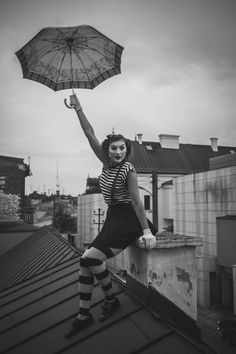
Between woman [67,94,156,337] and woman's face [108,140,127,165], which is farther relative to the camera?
woman's face [108,140,127,165]

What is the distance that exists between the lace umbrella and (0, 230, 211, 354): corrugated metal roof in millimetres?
2954

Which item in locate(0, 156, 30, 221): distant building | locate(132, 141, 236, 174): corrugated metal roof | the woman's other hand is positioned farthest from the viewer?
locate(0, 156, 30, 221): distant building

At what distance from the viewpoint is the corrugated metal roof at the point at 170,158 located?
32375 mm

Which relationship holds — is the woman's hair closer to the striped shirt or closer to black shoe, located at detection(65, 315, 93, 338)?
the striped shirt

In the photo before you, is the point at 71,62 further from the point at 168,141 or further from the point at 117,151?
the point at 168,141

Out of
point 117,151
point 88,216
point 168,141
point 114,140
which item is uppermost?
point 168,141

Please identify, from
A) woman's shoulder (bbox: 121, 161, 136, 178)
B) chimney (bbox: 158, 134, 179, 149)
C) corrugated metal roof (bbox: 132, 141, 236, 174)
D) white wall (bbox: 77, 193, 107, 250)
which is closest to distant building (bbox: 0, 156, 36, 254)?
white wall (bbox: 77, 193, 107, 250)

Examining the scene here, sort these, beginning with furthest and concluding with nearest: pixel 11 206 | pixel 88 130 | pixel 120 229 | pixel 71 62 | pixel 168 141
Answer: pixel 168 141 → pixel 11 206 → pixel 71 62 → pixel 88 130 → pixel 120 229

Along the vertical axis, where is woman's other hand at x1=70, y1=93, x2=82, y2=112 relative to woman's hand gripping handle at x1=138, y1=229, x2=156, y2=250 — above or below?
above

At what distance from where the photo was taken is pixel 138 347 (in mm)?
2391

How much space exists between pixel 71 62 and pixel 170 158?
31.0m

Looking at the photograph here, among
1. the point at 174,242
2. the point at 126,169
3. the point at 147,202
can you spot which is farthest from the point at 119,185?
the point at 147,202

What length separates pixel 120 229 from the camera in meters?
3.00

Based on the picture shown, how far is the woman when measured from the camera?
9.48ft
